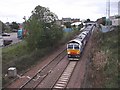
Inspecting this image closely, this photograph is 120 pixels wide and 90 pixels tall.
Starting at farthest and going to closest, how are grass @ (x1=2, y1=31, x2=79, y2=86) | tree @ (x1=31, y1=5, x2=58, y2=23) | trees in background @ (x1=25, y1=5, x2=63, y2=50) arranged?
1. tree @ (x1=31, y1=5, x2=58, y2=23)
2. trees in background @ (x1=25, y1=5, x2=63, y2=50)
3. grass @ (x1=2, y1=31, x2=79, y2=86)

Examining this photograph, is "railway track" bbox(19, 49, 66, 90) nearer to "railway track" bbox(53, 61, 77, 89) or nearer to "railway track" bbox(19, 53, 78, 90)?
"railway track" bbox(19, 53, 78, 90)

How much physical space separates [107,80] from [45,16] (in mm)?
20286

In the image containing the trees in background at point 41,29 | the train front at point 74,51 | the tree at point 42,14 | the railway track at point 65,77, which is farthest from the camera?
the tree at point 42,14

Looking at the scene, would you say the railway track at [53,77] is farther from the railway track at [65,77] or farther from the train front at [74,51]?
the train front at [74,51]

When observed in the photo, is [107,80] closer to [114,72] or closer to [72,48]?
[114,72]

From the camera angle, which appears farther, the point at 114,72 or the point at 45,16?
the point at 45,16

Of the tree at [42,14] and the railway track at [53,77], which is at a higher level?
the tree at [42,14]

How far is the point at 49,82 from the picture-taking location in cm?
2067

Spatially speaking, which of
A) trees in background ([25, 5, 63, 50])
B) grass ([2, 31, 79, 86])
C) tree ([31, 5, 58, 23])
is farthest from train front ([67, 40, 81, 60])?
tree ([31, 5, 58, 23])

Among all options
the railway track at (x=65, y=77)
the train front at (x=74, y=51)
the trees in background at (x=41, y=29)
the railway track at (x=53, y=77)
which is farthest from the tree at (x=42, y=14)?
the railway track at (x=65, y=77)

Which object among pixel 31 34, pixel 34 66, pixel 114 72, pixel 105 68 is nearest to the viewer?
pixel 114 72

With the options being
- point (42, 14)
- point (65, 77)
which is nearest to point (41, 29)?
point (42, 14)

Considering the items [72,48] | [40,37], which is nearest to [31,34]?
[40,37]

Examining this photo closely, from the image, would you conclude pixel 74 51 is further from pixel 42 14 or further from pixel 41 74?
pixel 42 14
